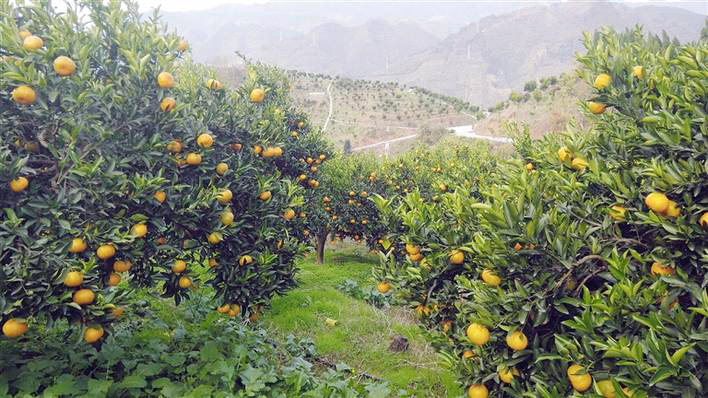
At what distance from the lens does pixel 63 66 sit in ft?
10.8

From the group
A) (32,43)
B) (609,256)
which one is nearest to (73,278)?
(32,43)

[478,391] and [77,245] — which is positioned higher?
[77,245]

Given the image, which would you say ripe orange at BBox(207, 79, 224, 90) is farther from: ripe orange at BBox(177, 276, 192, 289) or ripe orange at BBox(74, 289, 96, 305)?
ripe orange at BBox(74, 289, 96, 305)

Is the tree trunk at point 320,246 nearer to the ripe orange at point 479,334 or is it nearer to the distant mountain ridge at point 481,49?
the ripe orange at point 479,334

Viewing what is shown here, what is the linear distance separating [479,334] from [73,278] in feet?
8.50

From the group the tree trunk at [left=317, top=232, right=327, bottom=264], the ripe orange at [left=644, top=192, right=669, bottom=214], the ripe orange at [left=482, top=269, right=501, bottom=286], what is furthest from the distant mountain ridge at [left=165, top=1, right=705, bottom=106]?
the ripe orange at [left=644, top=192, right=669, bottom=214]

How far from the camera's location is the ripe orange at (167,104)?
146 inches

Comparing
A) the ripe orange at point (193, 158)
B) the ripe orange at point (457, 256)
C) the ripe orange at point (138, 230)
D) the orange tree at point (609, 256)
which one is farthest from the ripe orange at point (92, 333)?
the ripe orange at point (457, 256)

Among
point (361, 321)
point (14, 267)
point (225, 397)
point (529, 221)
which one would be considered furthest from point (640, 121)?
point (361, 321)

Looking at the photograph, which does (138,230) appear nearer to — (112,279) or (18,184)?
(112,279)

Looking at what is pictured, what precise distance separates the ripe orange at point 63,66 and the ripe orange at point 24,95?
22cm

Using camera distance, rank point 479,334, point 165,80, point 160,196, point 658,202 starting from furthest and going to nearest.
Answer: point 165,80
point 160,196
point 479,334
point 658,202

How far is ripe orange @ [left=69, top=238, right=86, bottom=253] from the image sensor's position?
10.3ft

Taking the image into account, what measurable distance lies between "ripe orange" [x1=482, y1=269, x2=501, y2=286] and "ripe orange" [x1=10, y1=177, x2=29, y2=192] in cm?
314
